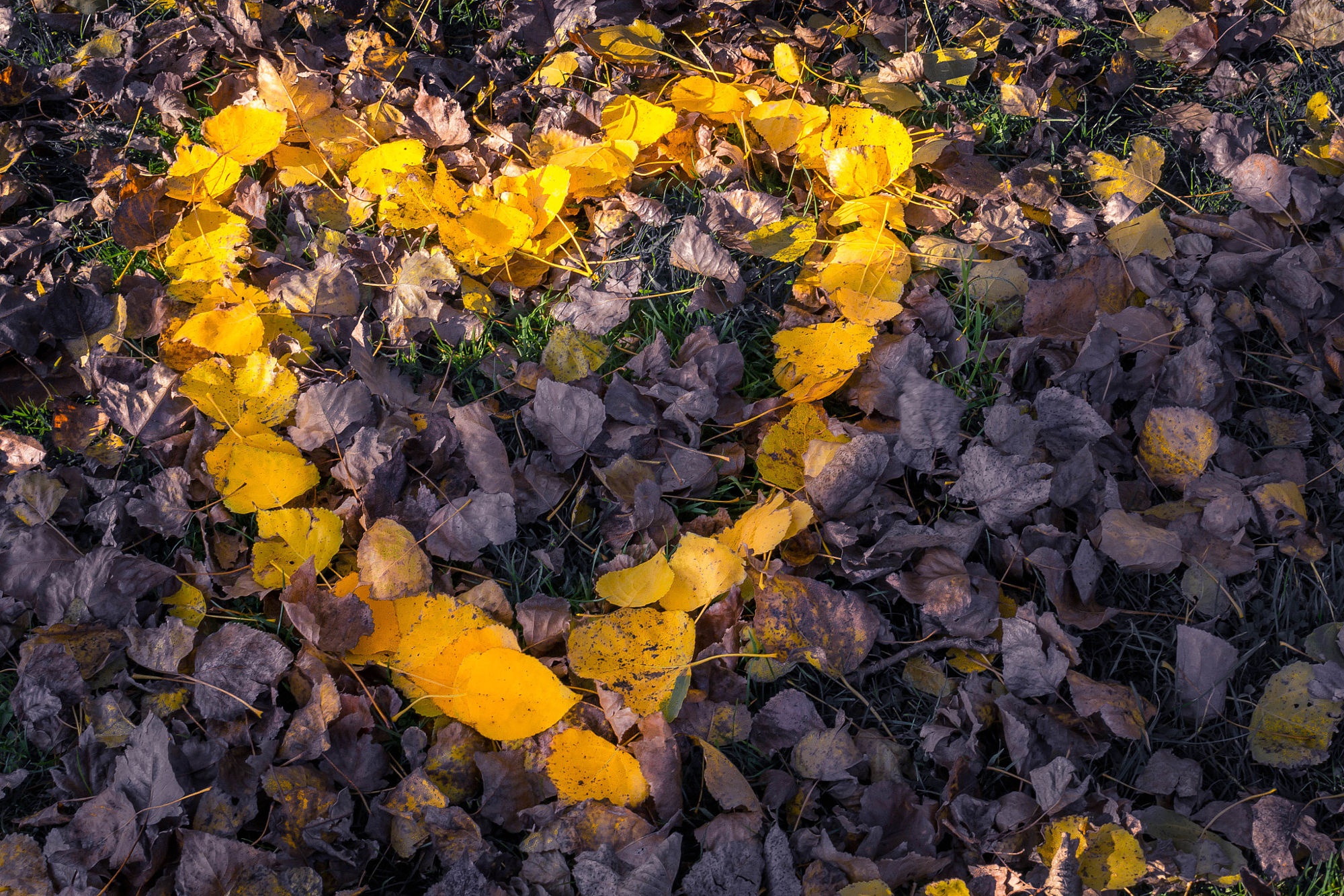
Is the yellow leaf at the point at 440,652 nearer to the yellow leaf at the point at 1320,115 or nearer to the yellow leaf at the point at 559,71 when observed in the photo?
the yellow leaf at the point at 559,71

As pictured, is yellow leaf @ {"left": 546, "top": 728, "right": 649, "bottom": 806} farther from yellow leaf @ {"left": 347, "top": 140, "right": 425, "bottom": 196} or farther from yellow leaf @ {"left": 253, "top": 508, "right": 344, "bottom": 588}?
yellow leaf @ {"left": 347, "top": 140, "right": 425, "bottom": 196}

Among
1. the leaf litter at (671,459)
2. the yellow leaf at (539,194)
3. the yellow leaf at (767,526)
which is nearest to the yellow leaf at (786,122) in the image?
the leaf litter at (671,459)

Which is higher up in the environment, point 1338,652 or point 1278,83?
point 1278,83

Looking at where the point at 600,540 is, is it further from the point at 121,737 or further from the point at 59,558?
the point at 59,558

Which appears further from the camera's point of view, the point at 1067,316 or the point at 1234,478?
the point at 1067,316

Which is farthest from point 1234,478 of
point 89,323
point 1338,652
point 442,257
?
point 89,323

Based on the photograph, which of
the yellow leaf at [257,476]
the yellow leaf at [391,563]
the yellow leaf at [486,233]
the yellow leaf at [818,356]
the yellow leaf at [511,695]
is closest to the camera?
the yellow leaf at [511,695]

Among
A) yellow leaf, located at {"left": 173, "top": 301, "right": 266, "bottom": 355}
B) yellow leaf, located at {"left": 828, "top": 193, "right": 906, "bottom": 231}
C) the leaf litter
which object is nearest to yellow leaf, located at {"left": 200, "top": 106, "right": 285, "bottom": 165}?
the leaf litter
